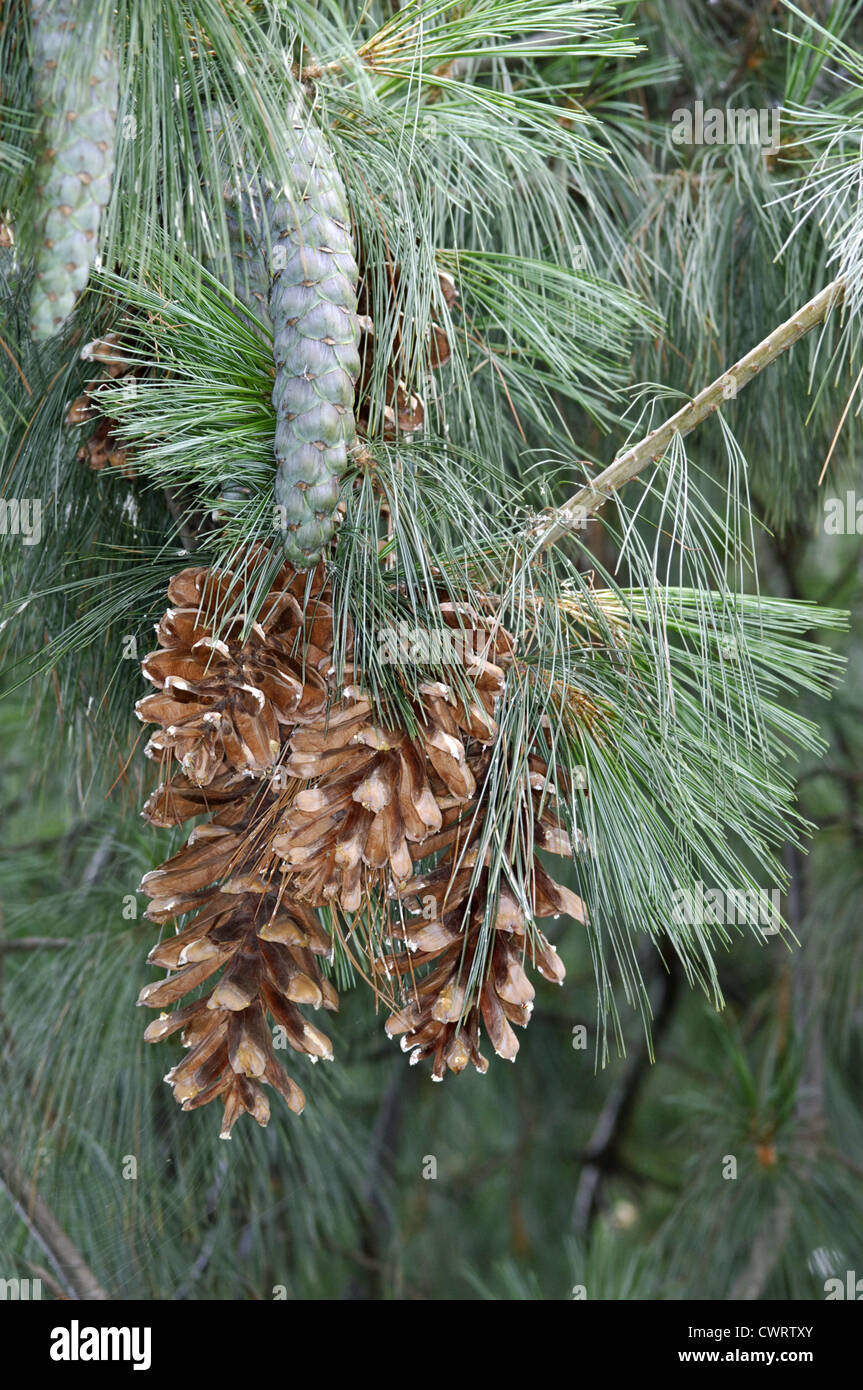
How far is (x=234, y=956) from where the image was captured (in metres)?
0.52

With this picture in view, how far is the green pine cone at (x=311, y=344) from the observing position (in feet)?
1.53

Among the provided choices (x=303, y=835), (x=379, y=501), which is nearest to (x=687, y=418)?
(x=379, y=501)

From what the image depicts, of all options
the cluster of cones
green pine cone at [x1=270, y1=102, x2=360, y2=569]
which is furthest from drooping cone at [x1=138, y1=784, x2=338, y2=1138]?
green pine cone at [x1=270, y1=102, x2=360, y2=569]

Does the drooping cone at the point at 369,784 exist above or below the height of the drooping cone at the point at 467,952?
above

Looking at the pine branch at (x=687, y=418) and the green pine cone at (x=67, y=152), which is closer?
the green pine cone at (x=67, y=152)

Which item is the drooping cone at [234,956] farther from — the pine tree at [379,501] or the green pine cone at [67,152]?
the green pine cone at [67,152]

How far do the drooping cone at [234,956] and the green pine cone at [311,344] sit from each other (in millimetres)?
125

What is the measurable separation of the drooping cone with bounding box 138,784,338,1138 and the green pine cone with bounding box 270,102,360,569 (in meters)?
0.12

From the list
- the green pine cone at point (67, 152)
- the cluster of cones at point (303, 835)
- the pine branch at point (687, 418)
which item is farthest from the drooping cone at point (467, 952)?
the green pine cone at point (67, 152)

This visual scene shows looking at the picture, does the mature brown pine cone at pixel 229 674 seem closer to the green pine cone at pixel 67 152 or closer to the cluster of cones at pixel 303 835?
the cluster of cones at pixel 303 835

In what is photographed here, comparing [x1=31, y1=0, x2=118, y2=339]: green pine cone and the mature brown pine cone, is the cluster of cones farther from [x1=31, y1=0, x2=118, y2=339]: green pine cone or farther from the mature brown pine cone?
[x1=31, y1=0, x2=118, y2=339]: green pine cone

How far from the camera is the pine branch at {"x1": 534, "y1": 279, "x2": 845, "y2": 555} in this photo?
0.54m

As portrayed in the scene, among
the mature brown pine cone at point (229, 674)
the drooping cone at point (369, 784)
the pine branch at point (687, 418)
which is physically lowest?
the drooping cone at point (369, 784)

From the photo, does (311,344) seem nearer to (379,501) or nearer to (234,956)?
(379,501)
